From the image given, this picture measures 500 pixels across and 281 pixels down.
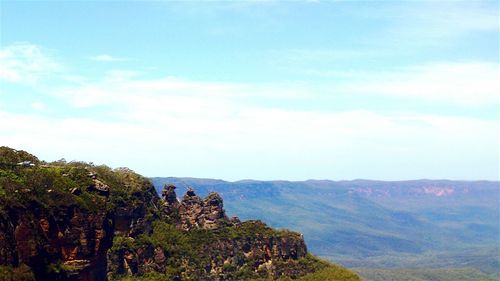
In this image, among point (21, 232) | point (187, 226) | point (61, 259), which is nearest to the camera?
point (21, 232)

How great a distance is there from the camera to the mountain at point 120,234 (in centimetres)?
Answer: 5028

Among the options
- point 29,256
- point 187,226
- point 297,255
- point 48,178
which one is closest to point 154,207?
point 187,226

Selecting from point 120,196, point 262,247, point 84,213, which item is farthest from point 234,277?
point 84,213

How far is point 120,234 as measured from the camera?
9419 centimetres

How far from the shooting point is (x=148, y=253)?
95.7 m

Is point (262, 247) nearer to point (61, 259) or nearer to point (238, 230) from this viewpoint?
point (238, 230)

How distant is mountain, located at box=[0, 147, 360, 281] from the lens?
50281 mm

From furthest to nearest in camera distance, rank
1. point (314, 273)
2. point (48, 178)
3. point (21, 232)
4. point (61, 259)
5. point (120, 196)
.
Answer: point (314, 273), point (120, 196), point (48, 178), point (61, 259), point (21, 232)

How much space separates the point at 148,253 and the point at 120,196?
1031 centimetres

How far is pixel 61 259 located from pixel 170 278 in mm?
43252

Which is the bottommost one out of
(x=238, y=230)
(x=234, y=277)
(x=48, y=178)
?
(x=234, y=277)

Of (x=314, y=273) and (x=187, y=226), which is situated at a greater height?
(x=187, y=226)

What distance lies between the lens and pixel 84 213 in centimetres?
5622

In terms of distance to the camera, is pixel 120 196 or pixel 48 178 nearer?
pixel 48 178
